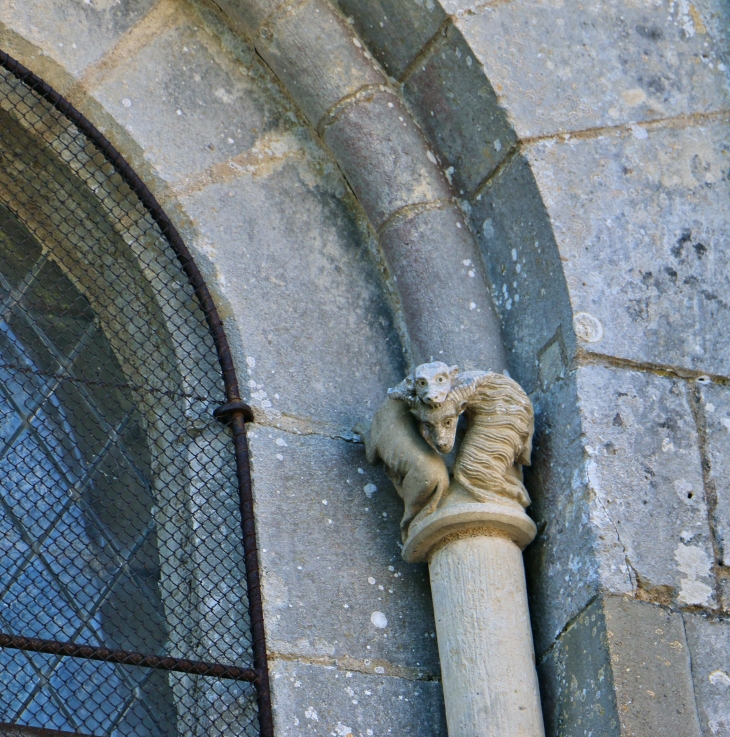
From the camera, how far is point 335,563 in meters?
3.01

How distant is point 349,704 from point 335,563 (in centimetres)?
31

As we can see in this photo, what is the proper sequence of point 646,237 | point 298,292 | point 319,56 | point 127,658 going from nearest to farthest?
point 127,658 → point 646,237 → point 298,292 → point 319,56

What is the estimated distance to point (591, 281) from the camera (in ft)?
10.2

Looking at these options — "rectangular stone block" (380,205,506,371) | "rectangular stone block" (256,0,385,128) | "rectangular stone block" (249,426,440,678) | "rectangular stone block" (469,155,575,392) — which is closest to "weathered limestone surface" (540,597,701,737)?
"rectangular stone block" (249,426,440,678)

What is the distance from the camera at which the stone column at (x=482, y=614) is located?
2.73m

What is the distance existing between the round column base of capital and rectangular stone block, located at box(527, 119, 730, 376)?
1.31 ft

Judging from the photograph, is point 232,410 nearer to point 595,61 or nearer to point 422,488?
point 422,488

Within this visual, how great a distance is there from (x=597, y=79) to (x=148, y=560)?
1.52 meters

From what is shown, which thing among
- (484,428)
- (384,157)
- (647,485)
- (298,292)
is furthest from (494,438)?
(384,157)

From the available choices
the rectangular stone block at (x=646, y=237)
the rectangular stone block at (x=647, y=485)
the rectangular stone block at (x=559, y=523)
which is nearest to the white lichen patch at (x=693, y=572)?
the rectangular stone block at (x=647, y=485)

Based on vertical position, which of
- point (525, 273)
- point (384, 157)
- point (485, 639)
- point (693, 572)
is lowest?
point (485, 639)

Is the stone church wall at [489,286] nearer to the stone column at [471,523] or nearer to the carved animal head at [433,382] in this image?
the stone column at [471,523]

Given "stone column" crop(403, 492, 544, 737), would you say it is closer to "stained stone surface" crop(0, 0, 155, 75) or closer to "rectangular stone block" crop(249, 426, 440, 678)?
"rectangular stone block" crop(249, 426, 440, 678)

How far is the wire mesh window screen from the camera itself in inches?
117
